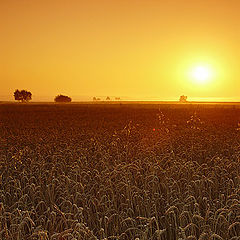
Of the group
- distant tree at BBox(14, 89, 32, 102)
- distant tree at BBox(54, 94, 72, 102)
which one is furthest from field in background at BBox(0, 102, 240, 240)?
distant tree at BBox(54, 94, 72, 102)

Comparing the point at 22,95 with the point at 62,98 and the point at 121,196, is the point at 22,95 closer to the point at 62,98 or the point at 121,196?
the point at 62,98

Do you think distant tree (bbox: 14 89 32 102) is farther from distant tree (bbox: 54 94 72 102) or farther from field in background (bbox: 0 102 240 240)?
field in background (bbox: 0 102 240 240)

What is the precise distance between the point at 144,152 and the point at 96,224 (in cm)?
433

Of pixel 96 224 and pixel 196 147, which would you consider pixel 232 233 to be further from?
pixel 196 147

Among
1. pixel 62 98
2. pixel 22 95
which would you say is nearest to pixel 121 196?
pixel 22 95

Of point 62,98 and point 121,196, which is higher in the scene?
point 62,98

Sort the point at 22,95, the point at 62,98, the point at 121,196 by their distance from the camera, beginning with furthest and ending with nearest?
the point at 62,98
the point at 22,95
the point at 121,196

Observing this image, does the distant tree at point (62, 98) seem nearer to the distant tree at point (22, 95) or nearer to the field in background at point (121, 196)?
the distant tree at point (22, 95)

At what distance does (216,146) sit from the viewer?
35.4 ft

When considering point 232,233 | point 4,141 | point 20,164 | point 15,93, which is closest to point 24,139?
point 4,141

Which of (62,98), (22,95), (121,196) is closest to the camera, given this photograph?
(121,196)

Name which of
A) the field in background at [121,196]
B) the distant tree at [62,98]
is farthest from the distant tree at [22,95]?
the field in background at [121,196]

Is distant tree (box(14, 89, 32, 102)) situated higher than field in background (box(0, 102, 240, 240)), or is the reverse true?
distant tree (box(14, 89, 32, 102))

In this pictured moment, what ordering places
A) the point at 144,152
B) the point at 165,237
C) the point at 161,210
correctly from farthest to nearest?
the point at 144,152 → the point at 161,210 → the point at 165,237
